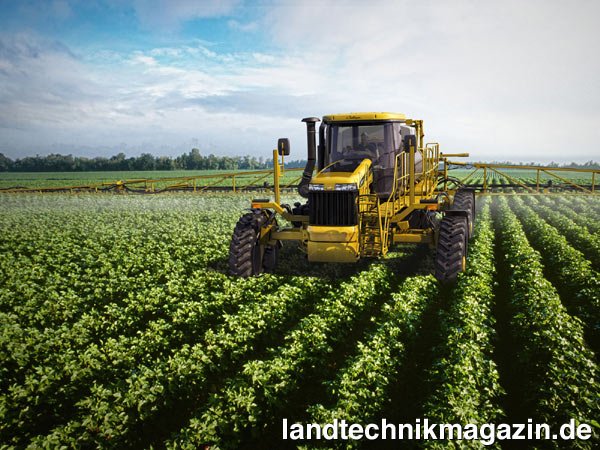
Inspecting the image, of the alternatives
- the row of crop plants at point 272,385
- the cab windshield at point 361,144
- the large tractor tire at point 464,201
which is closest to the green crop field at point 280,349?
the row of crop plants at point 272,385

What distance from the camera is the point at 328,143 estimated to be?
9398 mm

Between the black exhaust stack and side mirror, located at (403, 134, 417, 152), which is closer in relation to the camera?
side mirror, located at (403, 134, 417, 152)

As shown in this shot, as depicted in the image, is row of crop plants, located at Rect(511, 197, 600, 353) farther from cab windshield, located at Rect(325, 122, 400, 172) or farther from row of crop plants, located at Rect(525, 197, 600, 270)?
cab windshield, located at Rect(325, 122, 400, 172)

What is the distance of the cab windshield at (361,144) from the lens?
9.04m

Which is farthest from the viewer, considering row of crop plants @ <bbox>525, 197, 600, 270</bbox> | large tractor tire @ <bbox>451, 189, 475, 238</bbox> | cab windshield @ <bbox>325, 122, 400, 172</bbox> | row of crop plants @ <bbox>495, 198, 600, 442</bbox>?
large tractor tire @ <bbox>451, 189, 475, 238</bbox>

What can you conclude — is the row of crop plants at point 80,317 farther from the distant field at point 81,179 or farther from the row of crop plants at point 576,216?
the distant field at point 81,179

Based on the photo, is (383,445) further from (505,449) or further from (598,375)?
(598,375)

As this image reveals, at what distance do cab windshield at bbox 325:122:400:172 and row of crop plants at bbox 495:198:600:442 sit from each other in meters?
3.87

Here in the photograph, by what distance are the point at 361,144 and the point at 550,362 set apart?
18.6ft

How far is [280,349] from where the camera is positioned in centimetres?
571

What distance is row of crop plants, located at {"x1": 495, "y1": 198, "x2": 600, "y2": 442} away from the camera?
434 centimetres

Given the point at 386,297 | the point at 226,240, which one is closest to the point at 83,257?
the point at 226,240

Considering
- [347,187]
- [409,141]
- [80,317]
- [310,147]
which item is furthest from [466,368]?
[80,317]

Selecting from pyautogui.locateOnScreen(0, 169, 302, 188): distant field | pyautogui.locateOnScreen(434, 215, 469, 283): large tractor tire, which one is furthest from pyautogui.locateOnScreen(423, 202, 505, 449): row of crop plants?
pyautogui.locateOnScreen(0, 169, 302, 188): distant field
